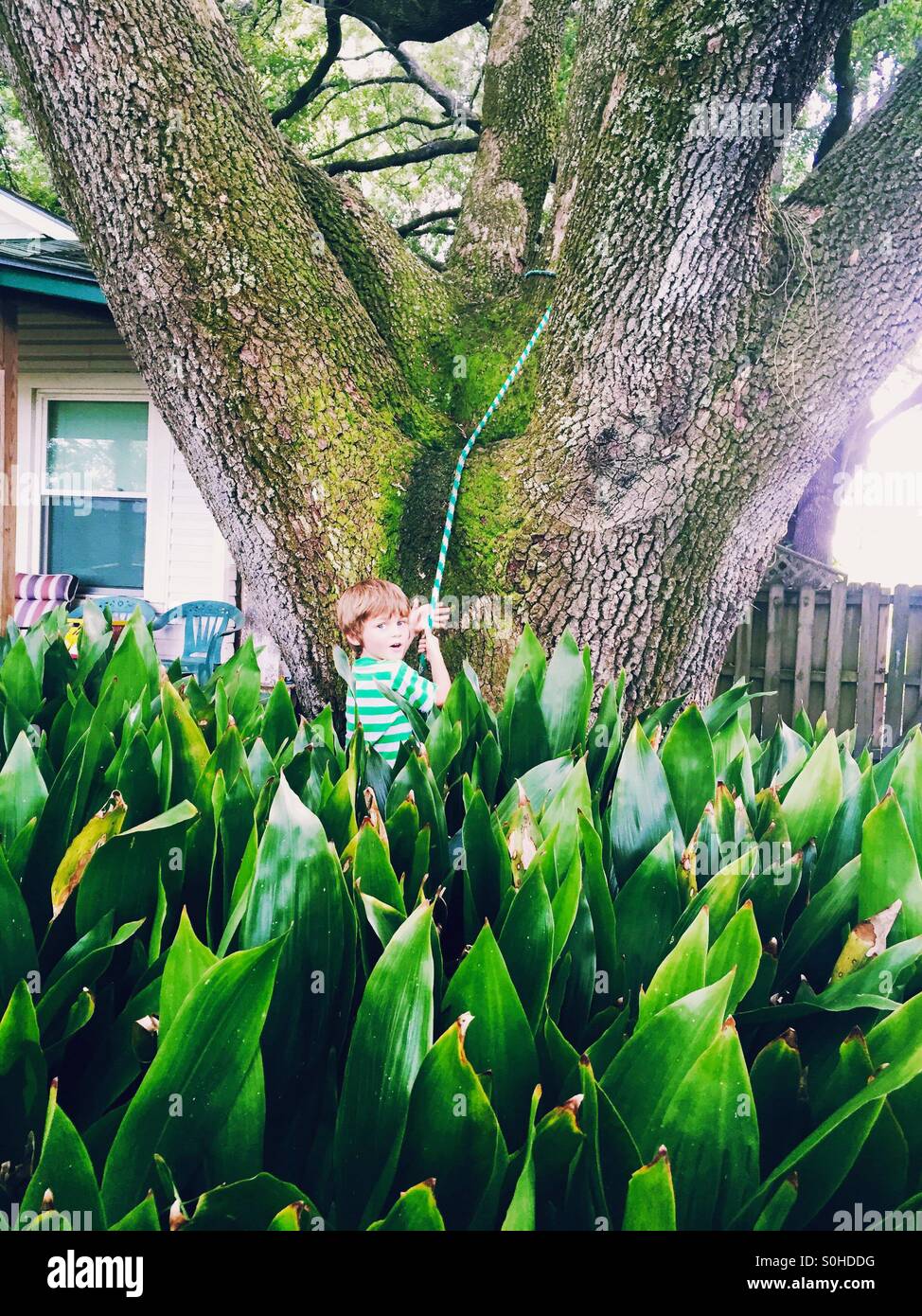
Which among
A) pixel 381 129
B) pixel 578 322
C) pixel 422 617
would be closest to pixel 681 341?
pixel 578 322

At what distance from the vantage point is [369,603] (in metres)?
3.70

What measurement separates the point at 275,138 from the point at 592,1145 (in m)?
4.02

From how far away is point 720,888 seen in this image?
1.15 m

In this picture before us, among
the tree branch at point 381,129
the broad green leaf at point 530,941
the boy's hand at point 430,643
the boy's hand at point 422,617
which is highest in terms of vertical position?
the tree branch at point 381,129

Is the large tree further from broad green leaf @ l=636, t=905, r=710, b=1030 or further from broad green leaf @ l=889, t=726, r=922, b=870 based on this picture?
broad green leaf @ l=636, t=905, r=710, b=1030

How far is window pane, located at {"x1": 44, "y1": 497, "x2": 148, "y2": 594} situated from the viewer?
11047mm

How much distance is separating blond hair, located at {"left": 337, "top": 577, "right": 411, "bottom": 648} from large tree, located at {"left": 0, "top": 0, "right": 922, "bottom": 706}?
0.34 feet

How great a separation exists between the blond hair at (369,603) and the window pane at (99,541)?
7.91 meters

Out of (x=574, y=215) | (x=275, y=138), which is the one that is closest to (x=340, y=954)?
(x=574, y=215)

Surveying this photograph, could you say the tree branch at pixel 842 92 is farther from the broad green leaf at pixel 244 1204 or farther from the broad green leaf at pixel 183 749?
the broad green leaf at pixel 244 1204

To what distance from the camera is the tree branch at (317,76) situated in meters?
12.2

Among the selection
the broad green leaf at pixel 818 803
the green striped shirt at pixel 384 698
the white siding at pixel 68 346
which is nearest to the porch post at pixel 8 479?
the white siding at pixel 68 346

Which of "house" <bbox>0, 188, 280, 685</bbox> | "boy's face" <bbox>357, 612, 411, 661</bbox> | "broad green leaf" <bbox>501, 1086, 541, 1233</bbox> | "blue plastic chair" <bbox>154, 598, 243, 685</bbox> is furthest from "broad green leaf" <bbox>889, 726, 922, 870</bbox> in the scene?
"house" <bbox>0, 188, 280, 685</bbox>
